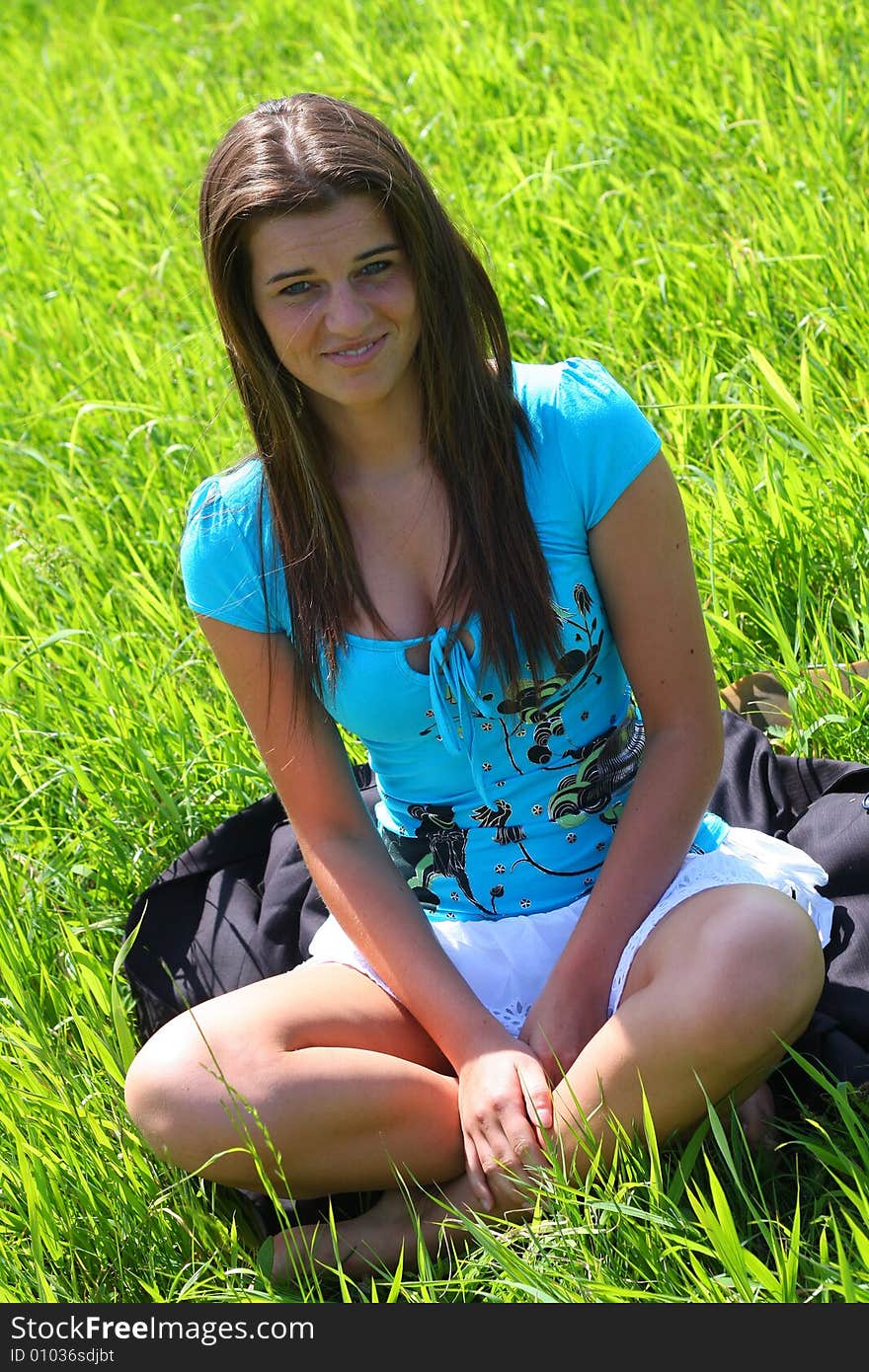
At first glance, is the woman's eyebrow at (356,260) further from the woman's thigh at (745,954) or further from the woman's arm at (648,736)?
the woman's thigh at (745,954)

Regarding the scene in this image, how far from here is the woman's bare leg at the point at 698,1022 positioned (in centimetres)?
184

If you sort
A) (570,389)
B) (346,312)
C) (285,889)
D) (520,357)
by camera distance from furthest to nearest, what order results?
(520,357), (285,889), (570,389), (346,312)

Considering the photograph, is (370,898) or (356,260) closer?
(356,260)

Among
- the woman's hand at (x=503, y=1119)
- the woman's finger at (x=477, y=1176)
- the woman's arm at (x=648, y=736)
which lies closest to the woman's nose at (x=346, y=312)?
the woman's arm at (x=648, y=736)

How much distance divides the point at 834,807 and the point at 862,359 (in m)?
1.15

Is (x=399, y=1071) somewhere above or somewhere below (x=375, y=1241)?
above

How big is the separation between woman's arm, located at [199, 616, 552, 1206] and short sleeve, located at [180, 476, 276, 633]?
1.0 inches

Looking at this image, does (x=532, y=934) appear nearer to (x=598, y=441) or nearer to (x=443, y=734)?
(x=443, y=734)

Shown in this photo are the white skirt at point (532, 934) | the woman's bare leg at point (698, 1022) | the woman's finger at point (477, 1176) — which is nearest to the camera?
the woman's bare leg at point (698, 1022)

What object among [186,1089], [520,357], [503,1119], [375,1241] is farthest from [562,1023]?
[520,357]

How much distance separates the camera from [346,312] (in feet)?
6.35

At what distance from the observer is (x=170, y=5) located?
682cm

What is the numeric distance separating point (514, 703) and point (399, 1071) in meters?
0.53

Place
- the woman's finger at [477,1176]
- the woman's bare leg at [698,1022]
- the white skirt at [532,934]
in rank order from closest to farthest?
1. the woman's bare leg at [698,1022]
2. the woman's finger at [477,1176]
3. the white skirt at [532,934]
